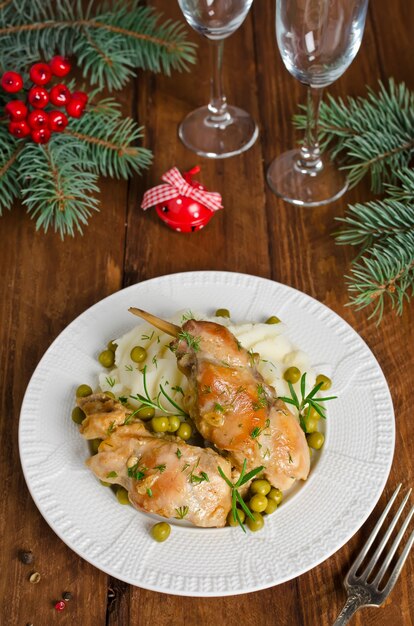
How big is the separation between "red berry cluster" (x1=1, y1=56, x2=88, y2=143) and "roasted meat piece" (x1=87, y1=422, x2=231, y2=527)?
56.5 inches

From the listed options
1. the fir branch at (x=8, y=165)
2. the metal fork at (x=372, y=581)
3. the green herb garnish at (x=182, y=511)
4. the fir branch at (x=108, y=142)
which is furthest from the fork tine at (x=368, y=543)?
the fir branch at (x=8, y=165)

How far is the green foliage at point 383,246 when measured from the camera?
2.82 metres

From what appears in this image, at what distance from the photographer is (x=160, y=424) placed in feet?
7.39

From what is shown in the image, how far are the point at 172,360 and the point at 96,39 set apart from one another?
1809 millimetres

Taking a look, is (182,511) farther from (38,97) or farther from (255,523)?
(38,97)

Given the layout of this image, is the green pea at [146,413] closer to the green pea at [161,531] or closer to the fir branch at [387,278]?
the green pea at [161,531]

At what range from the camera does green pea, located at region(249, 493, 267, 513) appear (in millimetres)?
2164

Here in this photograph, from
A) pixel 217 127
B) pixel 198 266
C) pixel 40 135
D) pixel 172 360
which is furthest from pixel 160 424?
pixel 217 127

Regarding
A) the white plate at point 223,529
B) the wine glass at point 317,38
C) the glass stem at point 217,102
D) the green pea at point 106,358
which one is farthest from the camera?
the glass stem at point 217,102

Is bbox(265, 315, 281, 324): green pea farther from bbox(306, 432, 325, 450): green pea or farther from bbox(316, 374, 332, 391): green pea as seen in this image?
bbox(306, 432, 325, 450): green pea

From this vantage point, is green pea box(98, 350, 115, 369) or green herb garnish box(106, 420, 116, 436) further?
green pea box(98, 350, 115, 369)

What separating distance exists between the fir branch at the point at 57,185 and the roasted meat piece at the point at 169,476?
118cm

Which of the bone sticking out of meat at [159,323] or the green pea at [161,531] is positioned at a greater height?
the bone sticking out of meat at [159,323]

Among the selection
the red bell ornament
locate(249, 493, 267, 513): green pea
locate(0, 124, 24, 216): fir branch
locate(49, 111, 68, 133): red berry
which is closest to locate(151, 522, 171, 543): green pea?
locate(249, 493, 267, 513): green pea
